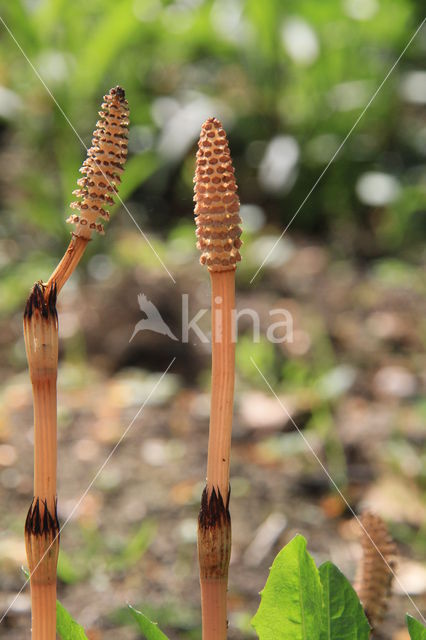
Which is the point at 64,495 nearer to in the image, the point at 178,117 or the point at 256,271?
the point at 256,271

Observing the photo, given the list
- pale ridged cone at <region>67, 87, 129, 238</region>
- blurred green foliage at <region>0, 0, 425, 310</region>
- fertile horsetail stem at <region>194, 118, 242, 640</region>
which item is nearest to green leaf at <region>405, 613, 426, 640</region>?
fertile horsetail stem at <region>194, 118, 242, 640</region>

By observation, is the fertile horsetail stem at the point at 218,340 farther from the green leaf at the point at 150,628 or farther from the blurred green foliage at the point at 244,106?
the blurred green foliage at the point at 244,106

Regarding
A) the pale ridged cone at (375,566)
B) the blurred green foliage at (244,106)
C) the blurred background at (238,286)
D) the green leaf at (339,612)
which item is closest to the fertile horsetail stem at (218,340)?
the green leaf at (339,612)

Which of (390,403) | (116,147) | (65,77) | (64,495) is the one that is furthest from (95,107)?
(116,147)

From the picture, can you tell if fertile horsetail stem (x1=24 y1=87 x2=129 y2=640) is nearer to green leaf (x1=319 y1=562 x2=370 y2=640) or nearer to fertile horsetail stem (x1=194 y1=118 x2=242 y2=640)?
fertile horsetail stem (x1=194 y1=118 x2=242 y2=640)

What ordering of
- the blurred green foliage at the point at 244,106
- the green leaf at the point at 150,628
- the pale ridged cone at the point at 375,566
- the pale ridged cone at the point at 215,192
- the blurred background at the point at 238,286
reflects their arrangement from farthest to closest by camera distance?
the blurred green foliage at the point at 244,106, the blurred background at the point at 238,286, the pale ridged cone at the point at 375,566, the green leaf at the point at 150,628, the pale ridged cone at the point at 215,192

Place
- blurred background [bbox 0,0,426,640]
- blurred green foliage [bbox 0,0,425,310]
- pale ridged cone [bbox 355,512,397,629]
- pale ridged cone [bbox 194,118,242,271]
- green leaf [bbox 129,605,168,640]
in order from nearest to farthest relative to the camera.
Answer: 1. pale ridged cone [bbox 194,118,242,271]
2. green leaf [bbox 129,605,168,640]
3. pale ridged cone [bbox 355,512,397,629]
4. blurred background [bbox 0,0,426,640]
5. blurred green foliage [bbox 0,0,425,310]
